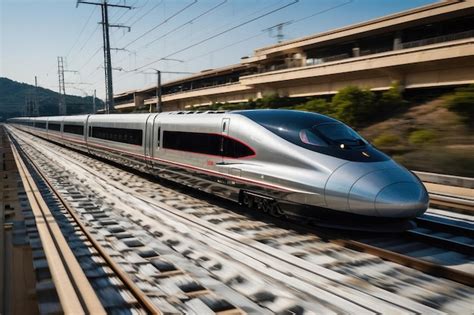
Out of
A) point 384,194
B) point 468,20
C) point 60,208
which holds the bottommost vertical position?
point 60,208

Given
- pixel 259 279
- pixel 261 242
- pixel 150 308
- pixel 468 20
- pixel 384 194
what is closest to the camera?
pixel 150 308

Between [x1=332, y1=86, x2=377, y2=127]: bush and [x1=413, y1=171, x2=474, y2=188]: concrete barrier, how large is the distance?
1792 centimetres

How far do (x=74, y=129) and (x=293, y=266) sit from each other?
2497cm

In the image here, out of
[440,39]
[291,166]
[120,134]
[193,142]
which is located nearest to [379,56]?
[440,39]

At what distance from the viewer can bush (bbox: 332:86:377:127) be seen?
31000 mm

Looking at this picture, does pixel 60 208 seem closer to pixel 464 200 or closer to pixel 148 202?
pixel 148 202

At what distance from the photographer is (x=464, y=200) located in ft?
34.9

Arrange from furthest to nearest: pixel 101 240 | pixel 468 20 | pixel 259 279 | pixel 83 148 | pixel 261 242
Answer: pixel 468 20 < pixel 83 148 < pixel 101 240 < pixel 261 242 < pixel 259 279

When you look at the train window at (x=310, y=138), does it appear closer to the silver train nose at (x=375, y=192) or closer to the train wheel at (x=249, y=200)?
the silver train nose at (x=375, y=192)

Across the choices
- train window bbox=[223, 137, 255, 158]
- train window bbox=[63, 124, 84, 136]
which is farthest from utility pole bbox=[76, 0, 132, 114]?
train window bbox=[223, 137, 255, 158]

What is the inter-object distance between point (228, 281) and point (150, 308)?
1267 millimetres

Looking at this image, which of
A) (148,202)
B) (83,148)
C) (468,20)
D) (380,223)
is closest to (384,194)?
(380,223)

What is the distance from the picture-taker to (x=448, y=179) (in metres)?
12.4

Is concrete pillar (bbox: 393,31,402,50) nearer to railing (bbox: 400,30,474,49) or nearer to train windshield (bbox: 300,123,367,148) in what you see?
railing (bbox: 400,30,474,49)
